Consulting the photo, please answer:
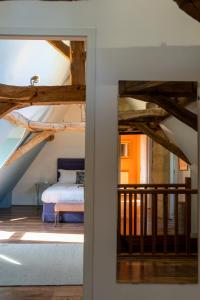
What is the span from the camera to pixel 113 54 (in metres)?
2.19

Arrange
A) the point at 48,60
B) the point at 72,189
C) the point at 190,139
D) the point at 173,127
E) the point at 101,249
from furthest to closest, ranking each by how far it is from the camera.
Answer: the point at 72,189, the point at 48,60, the point at 173,127, the point at 190,139, the point at 101,249

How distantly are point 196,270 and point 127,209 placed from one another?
2.03 feet

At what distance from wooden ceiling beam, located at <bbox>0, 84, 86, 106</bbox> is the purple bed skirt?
309 cm

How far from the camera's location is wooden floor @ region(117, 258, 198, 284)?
2.18 meters

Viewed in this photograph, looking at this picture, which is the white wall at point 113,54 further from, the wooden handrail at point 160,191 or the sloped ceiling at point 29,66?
the sloped ceiling at point 29,66

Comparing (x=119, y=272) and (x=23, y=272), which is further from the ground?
(x=119, y=272)

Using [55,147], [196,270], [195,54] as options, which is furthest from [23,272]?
[55,147]

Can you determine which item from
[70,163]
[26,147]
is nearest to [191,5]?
[26,147]

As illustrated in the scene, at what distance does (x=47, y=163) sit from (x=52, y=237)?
12.7 feet

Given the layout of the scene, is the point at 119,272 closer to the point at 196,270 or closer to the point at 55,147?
the point at 196,270

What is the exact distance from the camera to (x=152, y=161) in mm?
2744

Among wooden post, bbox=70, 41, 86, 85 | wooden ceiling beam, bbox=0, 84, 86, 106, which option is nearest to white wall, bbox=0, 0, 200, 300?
wooden post, bbox=70, 41, 86, 85

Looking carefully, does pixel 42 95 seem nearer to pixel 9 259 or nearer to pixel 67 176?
pixel 9 259

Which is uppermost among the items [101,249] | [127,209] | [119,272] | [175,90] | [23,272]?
[175,90]
